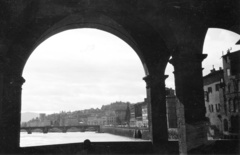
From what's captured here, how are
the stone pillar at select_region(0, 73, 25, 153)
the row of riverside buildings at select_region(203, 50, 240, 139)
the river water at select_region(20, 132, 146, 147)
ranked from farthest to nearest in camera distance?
the river water at select_region(20, 132, 146, 147), the row of riverside buildings at select_region(203, 50, 240, 139), the stone pillar at select_region(0, 73, 25, 153)

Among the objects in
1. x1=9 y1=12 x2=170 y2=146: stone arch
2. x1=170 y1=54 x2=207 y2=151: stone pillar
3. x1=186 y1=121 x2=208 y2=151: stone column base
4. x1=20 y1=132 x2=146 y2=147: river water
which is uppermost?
x1=9 y1=12 x2=170 y2=146: stone arch

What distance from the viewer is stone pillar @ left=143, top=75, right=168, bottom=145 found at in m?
10.3

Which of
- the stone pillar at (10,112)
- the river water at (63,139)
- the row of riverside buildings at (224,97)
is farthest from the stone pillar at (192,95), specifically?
the row of riverside buildings at (224,97)

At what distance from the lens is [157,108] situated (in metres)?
10.4

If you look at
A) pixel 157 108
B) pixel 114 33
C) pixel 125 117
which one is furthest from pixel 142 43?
pixel 125 117

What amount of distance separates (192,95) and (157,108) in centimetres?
300

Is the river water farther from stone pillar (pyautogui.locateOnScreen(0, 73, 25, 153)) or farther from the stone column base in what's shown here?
the stone column base

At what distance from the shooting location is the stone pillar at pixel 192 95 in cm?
738

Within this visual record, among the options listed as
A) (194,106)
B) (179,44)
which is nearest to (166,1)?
(179,44)

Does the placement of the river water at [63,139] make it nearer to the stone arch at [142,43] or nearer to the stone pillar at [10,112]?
the stone arch at [142,43]

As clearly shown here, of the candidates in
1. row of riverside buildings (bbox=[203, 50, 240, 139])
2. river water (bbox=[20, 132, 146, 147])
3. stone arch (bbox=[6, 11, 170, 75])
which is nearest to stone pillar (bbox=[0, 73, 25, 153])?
stone arch (bbox=[6, 11, 170, 75])

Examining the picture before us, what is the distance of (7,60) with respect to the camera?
8.20 m

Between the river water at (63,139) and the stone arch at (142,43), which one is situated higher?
the stone arch at (142,43)

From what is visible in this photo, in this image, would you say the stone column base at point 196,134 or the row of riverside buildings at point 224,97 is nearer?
the stone column base at point 196,134
